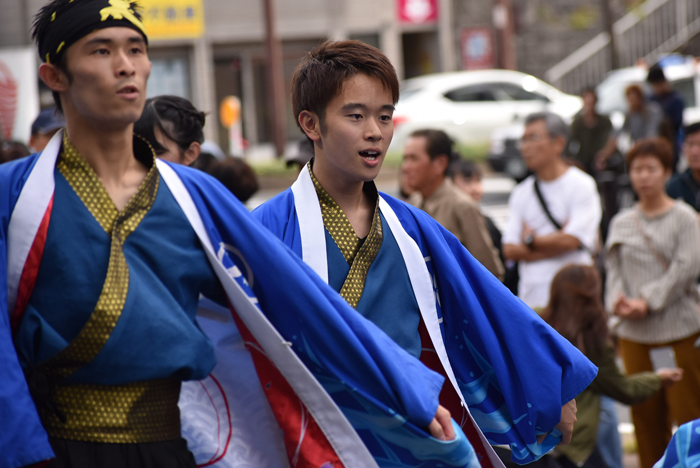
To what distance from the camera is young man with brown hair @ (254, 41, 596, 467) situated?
2479mm

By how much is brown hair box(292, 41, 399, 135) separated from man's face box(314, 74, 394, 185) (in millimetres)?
20

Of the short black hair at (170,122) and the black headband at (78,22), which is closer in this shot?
the black headband at (78,22)

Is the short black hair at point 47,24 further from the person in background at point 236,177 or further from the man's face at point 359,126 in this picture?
the person in background at point 236,177

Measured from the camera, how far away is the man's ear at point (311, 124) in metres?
2.60

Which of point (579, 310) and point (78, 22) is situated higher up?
point (78, 22)

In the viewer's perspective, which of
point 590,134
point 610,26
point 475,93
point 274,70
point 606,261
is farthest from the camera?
point 274,70

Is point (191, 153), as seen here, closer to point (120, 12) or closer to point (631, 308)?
point (120, 12)

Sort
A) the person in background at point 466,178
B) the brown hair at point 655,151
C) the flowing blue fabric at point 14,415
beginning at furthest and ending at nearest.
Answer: the person in background at point 466,178 < the brown hair at point 655,151 < the flowing blue fabric at point 14,415

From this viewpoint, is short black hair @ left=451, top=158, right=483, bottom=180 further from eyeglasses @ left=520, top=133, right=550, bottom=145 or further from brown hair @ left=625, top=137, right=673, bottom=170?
brown hair @ left=625, top=137, right=673, bottom=170

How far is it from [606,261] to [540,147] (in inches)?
29.4

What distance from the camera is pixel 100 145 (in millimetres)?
2123

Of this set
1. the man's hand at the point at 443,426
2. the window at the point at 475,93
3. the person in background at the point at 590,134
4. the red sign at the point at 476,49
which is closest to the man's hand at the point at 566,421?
the man's hand at the point at 443,426

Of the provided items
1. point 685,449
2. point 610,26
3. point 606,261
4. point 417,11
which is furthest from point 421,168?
point 417,11

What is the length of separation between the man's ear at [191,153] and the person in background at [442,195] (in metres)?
1.49
